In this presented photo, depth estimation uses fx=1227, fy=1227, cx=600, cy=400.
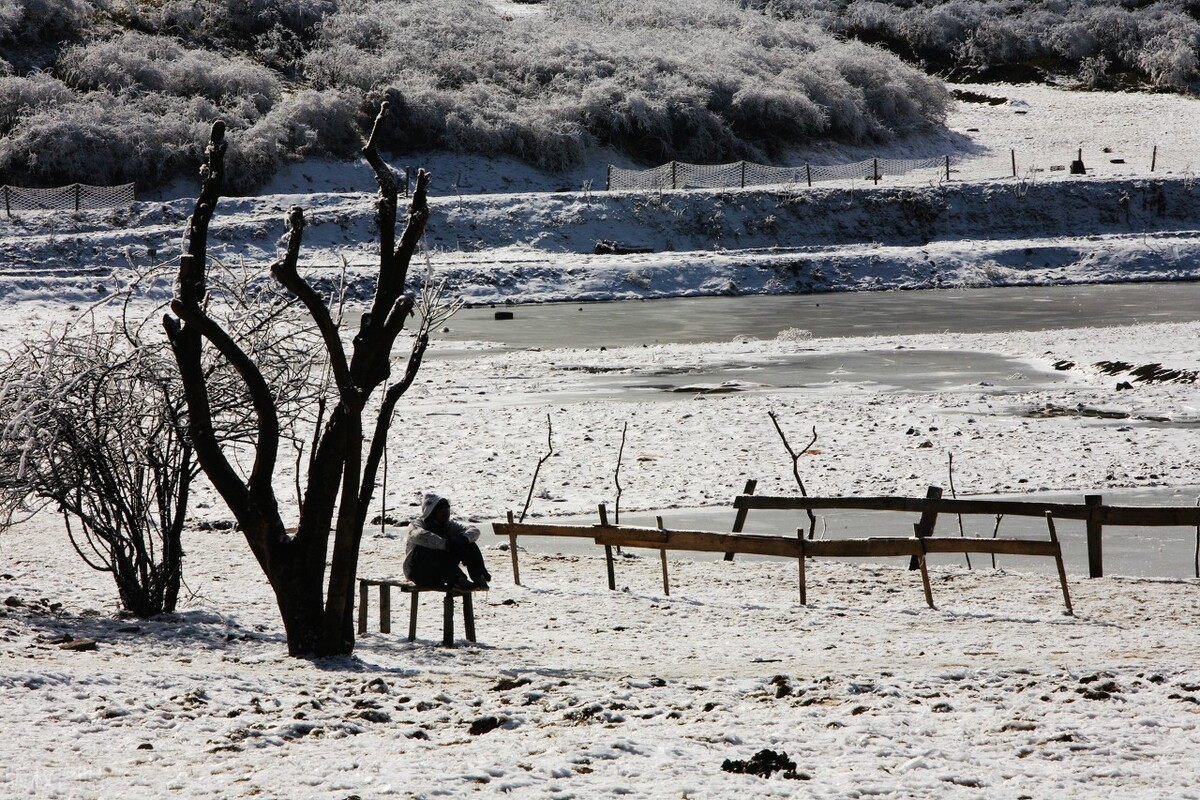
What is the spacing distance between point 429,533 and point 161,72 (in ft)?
169

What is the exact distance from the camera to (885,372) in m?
22.7

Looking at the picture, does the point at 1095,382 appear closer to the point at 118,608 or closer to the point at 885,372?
the point at 885,372

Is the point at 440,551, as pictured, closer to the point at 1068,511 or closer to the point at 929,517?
the point at 929,517

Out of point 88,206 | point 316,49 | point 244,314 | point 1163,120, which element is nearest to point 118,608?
point 244,314

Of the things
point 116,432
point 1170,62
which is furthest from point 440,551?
point 1170,62

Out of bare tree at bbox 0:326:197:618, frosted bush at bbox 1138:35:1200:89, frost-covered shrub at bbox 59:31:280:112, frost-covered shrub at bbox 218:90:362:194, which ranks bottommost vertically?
bare tree at bbox 0:326:197:618

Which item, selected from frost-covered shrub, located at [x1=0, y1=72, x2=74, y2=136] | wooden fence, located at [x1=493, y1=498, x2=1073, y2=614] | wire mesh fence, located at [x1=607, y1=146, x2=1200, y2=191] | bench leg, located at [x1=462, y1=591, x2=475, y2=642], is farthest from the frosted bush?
bench leg, located at [x1=462, y1=591, x2=475, y2=642]

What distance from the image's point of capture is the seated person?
9.00m

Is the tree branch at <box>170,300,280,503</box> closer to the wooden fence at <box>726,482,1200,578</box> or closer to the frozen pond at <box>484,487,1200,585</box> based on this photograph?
the frozen pond at <box>484,487,1200,585</box>

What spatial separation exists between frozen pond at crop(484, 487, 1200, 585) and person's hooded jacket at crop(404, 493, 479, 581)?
112 inches

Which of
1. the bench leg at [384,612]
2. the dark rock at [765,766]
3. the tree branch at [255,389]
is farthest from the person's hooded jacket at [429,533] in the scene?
the dark rock at [765,766]

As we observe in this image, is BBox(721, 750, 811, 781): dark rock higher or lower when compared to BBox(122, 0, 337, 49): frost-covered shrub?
lower

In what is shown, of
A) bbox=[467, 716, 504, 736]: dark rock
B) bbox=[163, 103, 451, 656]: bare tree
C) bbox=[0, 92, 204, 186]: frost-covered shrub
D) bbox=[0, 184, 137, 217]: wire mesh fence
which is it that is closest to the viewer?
bbox=[467, 716, 504, 736]: dark rock

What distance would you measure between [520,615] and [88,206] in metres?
37.8
